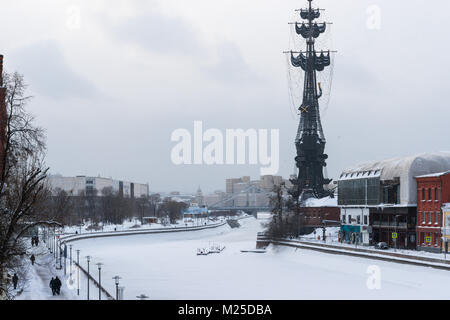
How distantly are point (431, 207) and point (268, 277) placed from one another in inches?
642

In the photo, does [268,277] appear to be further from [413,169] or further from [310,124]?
[310,124]

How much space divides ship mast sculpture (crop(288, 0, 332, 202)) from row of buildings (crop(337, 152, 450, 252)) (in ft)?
94.4

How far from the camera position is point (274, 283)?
51531mm

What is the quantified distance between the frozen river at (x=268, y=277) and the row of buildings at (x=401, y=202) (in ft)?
21.0

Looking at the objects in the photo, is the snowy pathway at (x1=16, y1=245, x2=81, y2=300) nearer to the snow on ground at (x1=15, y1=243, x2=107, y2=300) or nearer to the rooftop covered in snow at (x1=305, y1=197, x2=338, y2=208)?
the snow on ground at (x1=15, y1=243, x2=107, y2=300)

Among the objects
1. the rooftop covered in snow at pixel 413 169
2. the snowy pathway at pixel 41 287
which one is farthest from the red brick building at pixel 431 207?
the snowy pathway at pixel 41 287

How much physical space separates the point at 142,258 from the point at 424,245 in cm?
3420

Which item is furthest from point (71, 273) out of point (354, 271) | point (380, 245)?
point (380, 245)

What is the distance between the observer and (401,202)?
65375 mm

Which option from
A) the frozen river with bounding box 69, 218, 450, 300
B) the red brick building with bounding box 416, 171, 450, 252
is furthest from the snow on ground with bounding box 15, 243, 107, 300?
the red brick building with bounding box 416, 171, 450, 252

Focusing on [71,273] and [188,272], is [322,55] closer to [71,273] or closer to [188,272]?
[188,272]

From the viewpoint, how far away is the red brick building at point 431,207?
58.0 metres

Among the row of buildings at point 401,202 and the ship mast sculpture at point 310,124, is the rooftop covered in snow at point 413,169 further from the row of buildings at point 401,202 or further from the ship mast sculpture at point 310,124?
the ship mast sculpture at point 310,124
